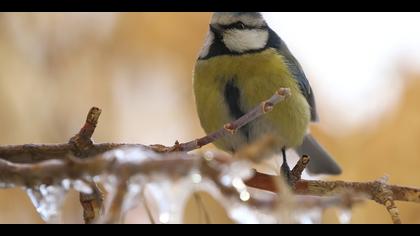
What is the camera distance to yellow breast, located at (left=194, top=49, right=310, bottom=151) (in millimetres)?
1440

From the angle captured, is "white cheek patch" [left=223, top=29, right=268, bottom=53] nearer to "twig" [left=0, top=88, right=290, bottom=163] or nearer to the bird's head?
the bird's head

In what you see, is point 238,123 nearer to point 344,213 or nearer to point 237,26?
point 344,213

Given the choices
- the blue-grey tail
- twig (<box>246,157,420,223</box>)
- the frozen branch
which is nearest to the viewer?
the frozen branch

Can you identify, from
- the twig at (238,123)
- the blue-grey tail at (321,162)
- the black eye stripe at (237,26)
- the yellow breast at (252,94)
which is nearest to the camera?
the twig at (238,123)

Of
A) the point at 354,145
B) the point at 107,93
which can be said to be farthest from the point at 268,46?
the point at 107,93

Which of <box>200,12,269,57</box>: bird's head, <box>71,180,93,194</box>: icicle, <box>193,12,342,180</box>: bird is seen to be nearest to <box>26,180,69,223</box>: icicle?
<box>71,180,93,194</box>: icicle

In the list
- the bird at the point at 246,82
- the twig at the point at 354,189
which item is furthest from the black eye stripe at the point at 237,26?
the twig at the point at 354,189

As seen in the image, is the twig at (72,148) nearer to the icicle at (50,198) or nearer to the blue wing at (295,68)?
the icicle at (50,198)

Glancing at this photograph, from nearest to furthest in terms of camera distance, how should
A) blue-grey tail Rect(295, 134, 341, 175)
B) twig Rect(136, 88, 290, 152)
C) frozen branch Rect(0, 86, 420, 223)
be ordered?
frozen branch Rect(0, 86, 420, 223)
twig Rect(136, 88, 290, 152)
blue-grey tail Rect(295, 134, 341, 175)

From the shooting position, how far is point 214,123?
1.49 meters

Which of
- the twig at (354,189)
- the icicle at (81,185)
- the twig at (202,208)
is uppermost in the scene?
the icicle at (81,185)

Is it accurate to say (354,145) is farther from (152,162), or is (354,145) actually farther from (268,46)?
(152,162)

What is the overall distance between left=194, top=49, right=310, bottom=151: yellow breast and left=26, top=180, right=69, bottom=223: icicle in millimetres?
898

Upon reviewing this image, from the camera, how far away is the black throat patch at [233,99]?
1441mm
